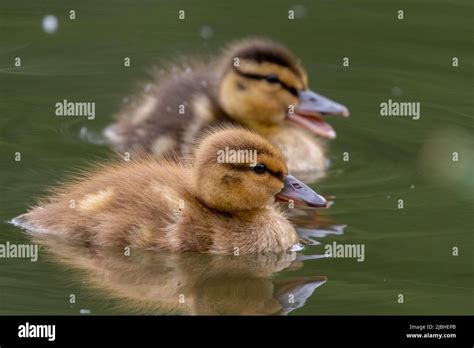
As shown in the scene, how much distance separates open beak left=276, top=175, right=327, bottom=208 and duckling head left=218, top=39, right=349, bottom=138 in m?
1.48

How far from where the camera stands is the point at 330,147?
795 cm

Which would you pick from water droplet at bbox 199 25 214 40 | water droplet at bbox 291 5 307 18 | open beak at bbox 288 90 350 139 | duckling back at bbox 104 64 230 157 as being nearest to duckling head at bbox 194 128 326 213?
duckling back at bbox 104 64 230 157

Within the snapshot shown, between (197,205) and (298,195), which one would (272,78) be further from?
(197,205)

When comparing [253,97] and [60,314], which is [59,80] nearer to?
[253,97]

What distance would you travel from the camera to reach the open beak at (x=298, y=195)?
20.3 feet

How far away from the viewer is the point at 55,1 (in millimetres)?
8969

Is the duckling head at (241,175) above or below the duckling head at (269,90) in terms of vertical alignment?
below

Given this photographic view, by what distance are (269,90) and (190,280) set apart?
7.39ft
